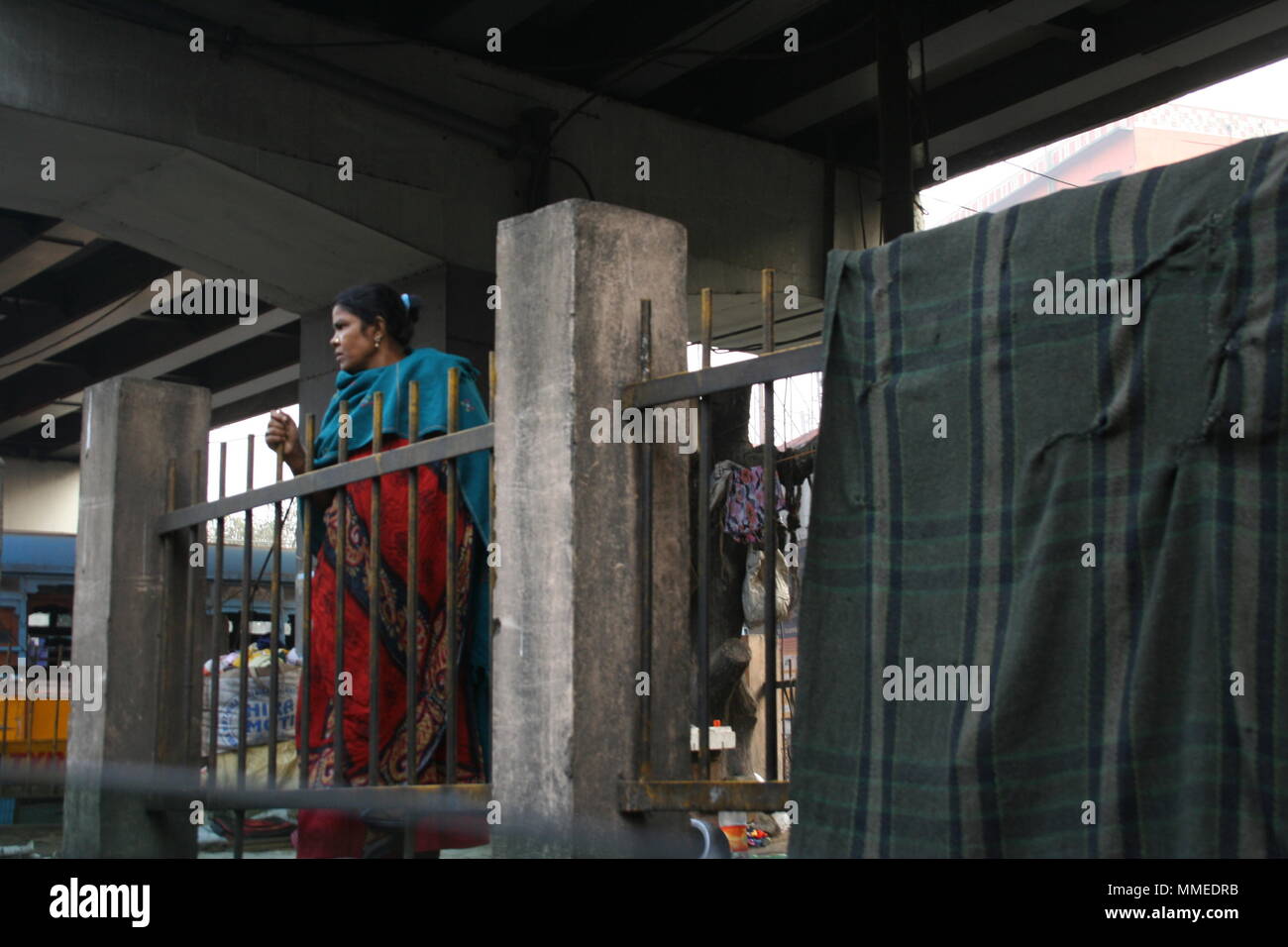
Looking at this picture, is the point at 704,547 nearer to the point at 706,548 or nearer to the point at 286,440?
the point at 706,548

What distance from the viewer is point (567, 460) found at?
10.2 feet

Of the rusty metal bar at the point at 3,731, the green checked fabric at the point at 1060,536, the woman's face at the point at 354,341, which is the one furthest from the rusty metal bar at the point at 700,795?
the rusty metal bar at the point at 3,731

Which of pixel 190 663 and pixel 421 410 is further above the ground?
pixel 421 410

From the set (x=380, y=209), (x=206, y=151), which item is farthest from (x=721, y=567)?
(x=206, y=151)

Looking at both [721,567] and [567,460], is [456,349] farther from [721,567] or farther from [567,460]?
[567,460]

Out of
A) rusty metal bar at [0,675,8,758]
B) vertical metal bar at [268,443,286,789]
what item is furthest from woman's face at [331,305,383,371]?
rusty metal bar at [0,675,8,758]

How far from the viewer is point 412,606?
3.63 meters

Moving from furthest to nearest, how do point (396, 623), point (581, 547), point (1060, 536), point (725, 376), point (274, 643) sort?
point (396, 623) → point (274, 643) → point (581, 547) → point (725, 376) → point (1060, 536)

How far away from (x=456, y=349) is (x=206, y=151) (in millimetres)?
1643

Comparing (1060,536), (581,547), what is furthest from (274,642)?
(1060,536)

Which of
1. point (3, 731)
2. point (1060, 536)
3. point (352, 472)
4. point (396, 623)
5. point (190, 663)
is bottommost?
point (3, 731)

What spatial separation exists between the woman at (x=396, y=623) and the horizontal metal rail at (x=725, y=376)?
2.89ft

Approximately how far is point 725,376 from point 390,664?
156 centimetres

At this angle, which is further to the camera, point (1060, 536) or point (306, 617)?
point (306, 617)
